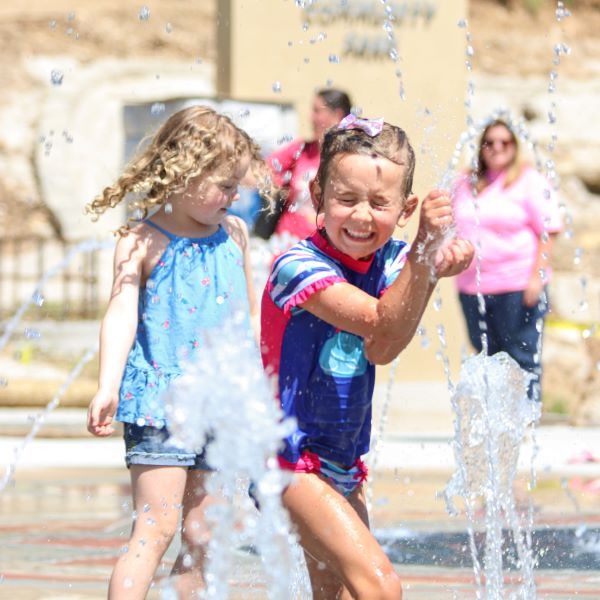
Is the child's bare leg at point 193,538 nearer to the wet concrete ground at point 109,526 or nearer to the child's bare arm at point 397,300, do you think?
the wet concrete ground at point 109,526

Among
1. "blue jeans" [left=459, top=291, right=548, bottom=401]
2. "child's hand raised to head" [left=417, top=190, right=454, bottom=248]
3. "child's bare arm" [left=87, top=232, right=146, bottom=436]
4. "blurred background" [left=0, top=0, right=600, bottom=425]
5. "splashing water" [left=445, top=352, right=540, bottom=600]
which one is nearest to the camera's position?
"child's hand raised to head" [left=417, top=190, right=454, bottom=248]

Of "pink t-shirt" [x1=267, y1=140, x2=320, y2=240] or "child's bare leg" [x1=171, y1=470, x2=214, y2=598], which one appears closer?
"child's bare leg" [x1=171, y1=470, x2=214, y2=598]

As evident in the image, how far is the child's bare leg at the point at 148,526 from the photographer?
3734 mm

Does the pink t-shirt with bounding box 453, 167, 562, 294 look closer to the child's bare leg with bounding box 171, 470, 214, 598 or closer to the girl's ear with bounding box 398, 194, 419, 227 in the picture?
the child's bare leg with bounding box 171, 470, 214, 598

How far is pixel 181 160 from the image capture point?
3.98 m

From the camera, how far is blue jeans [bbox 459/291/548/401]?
7.49 m

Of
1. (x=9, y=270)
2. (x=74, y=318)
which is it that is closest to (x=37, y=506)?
(x=74, y=318)

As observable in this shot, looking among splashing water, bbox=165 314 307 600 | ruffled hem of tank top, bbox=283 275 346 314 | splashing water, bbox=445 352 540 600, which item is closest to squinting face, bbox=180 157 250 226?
splashing water, bbox=165 314 307 600

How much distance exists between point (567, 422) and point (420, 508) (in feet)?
9.77

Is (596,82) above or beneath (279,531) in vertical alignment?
above

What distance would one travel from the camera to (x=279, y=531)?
10.6 ft

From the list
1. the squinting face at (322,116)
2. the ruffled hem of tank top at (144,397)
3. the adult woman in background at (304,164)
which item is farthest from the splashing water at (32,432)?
the ruffled hem of tank top at (144,397)

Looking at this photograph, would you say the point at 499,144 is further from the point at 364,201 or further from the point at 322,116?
the point at 364,201

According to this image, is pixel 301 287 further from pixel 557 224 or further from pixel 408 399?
pixel 408 399
